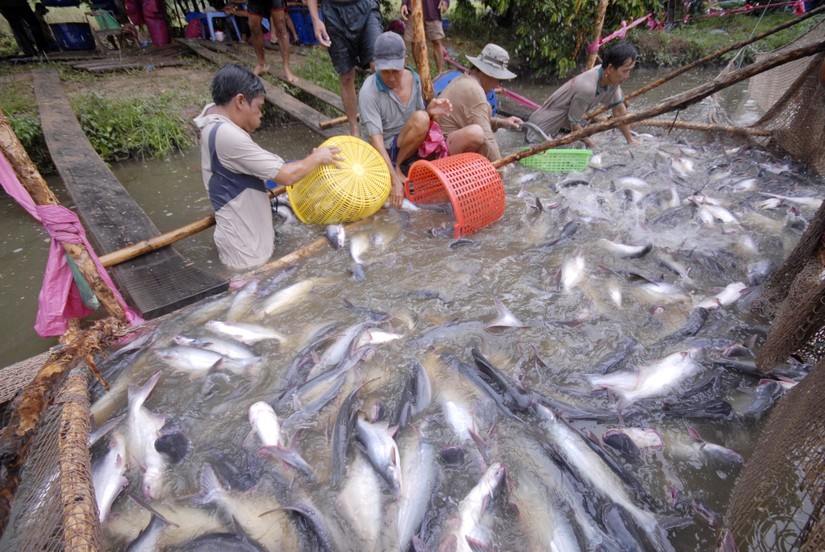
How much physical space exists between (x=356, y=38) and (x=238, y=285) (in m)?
3.72

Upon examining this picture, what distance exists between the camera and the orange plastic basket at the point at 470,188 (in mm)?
4027

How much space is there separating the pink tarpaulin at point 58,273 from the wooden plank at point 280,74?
15.7 ft

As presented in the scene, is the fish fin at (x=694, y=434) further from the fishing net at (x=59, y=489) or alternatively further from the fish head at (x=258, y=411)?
the fishing net at (x=59, y=489)

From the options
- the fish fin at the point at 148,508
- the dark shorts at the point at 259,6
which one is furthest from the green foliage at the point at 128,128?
the fish fin at the point at 148,508

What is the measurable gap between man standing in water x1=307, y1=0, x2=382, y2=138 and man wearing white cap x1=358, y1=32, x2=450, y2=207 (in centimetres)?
80

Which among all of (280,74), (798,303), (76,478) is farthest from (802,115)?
(280,74)

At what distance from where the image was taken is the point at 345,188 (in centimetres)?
420

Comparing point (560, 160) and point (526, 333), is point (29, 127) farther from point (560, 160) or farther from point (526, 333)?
point (560, 160)

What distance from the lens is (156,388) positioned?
2.76 m

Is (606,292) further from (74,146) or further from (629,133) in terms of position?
(74,146)

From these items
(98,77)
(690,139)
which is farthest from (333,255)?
(98,77)

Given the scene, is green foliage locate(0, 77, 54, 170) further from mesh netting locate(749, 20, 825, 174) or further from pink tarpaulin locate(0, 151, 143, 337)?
mesh netting locate(749, 20, 825, 174)

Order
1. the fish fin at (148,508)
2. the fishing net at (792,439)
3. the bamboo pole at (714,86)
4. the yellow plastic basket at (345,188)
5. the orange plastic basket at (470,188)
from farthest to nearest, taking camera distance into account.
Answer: the yellow plastic basket at (345,188) < the orange plastic basket at (470,188) < the bamboo pole at (714,86) < the fish fin at (148,508) < the fishing net at (792,439)

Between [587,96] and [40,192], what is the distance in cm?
611
